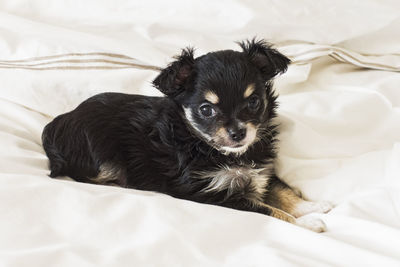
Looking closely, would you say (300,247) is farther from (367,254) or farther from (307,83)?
(307,83)

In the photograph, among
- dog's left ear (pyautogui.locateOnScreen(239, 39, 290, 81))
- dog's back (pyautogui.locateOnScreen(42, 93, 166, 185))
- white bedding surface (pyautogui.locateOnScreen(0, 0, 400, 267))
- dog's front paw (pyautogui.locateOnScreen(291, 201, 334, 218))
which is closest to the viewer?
white bedding surface (pyautogui.locateOnScreen(0, 0, 400, 267))

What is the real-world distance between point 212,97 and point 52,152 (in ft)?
2.55

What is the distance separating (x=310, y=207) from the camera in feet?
6.13

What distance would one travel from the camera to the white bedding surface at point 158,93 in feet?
4.48

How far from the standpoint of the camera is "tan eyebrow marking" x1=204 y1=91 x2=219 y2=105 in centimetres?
182

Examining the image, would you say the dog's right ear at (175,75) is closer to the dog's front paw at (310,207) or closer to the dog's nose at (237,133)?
the dog's nose at (237,133)

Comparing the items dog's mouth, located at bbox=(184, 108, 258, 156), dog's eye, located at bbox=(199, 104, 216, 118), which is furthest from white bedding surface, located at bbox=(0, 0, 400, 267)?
dog's eye, located at bbox=(199, 104, 216, 118)

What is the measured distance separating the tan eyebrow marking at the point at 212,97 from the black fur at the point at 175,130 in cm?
2

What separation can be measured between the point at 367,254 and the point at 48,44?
1904 millimetres

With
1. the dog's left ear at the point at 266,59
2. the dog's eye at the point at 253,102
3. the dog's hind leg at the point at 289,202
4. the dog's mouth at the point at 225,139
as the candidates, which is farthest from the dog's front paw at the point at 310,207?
the dog's left ear at the point at 266,59

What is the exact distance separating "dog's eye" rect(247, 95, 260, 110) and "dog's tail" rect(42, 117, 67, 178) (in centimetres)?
82

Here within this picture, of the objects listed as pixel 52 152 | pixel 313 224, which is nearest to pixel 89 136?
pixel 52 152

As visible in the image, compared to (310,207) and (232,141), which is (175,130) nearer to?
(232,141)

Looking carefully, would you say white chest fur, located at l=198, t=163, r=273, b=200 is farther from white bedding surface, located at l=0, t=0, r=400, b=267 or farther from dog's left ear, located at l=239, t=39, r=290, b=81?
dog's left ear, located at l=239, t=39, r=290, b=81
